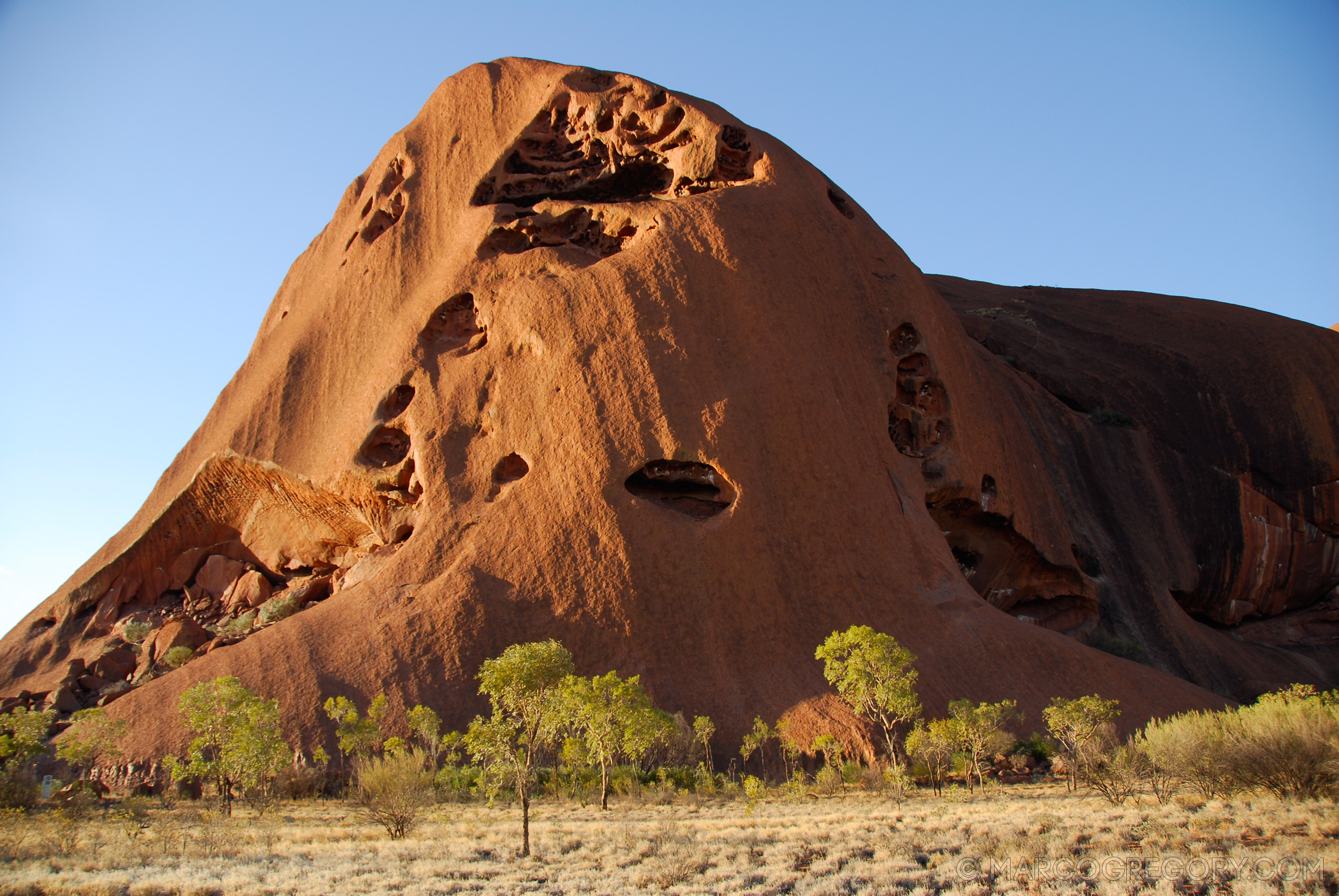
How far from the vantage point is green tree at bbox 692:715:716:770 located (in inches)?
691

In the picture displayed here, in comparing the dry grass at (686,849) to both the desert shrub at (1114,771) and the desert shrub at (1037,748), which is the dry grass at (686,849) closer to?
the desert shrub at (1114,771)

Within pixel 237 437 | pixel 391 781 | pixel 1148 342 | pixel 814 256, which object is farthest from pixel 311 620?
pixel 1148 342

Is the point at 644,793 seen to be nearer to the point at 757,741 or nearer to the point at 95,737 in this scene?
the point at 757,741

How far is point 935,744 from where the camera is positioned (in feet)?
54.6

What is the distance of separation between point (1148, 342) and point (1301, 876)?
33548 mm

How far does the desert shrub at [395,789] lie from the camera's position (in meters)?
13.1

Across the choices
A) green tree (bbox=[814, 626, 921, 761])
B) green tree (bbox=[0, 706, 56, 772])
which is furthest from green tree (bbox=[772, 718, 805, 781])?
green tree (bbox=[0, 706, 56, 772])

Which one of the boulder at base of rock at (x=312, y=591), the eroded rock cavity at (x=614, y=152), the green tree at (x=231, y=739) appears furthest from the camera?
the eroded rock cavity at (x=614, y=152)

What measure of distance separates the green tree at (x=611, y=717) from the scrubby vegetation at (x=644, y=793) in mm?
59

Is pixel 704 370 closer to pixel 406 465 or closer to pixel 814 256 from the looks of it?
pixel 814 256

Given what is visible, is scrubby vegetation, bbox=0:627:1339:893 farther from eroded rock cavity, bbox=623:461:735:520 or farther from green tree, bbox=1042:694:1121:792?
eroded rock cavity, bbox=623:461:735:520

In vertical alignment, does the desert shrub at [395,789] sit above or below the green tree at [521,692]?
below

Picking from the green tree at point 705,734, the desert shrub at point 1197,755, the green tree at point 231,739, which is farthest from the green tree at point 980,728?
the green tree at point 231,739

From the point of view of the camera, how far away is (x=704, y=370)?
72.7 feet
